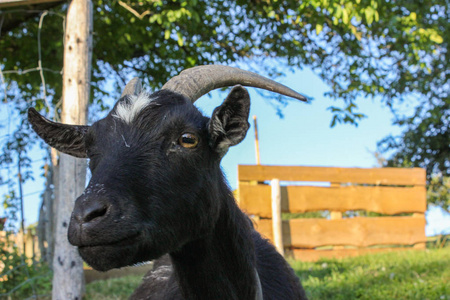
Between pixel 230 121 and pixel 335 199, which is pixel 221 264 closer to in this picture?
pixel 230 121

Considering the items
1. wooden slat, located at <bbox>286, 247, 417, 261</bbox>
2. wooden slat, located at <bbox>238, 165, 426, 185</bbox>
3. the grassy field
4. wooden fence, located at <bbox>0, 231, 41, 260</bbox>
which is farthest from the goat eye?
wooden slat, located at <bbox>286, 247, 417, 261</bbox>

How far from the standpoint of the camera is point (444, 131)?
1678cm

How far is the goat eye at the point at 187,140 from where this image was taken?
246 centimetres

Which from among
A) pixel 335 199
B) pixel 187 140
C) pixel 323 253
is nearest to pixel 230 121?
pixel 187 140

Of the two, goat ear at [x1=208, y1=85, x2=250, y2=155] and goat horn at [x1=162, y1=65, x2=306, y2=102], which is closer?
goat ear at [x1=208, y1=85, x2=250, y2=155]

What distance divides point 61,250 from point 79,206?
3068 mm

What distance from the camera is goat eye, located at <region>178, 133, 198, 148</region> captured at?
246cm

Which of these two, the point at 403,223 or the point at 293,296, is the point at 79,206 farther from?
the point at 403,223

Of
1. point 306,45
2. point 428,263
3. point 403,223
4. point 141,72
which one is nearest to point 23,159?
point 141,72

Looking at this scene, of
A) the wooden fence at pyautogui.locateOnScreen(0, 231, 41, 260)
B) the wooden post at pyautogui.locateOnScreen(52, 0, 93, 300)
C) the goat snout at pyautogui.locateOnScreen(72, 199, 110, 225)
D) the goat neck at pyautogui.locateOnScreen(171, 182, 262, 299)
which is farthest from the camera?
the wooden fence at pyautogui.locateOnScreen(0, 231, 41, 260)

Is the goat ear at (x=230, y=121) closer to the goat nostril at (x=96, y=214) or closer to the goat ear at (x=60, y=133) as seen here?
the goat nostril at (x=96, y=214)

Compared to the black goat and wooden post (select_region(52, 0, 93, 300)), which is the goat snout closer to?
the black goat

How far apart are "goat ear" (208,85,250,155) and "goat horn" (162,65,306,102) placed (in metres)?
0.45

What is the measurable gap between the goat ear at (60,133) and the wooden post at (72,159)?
187cm
